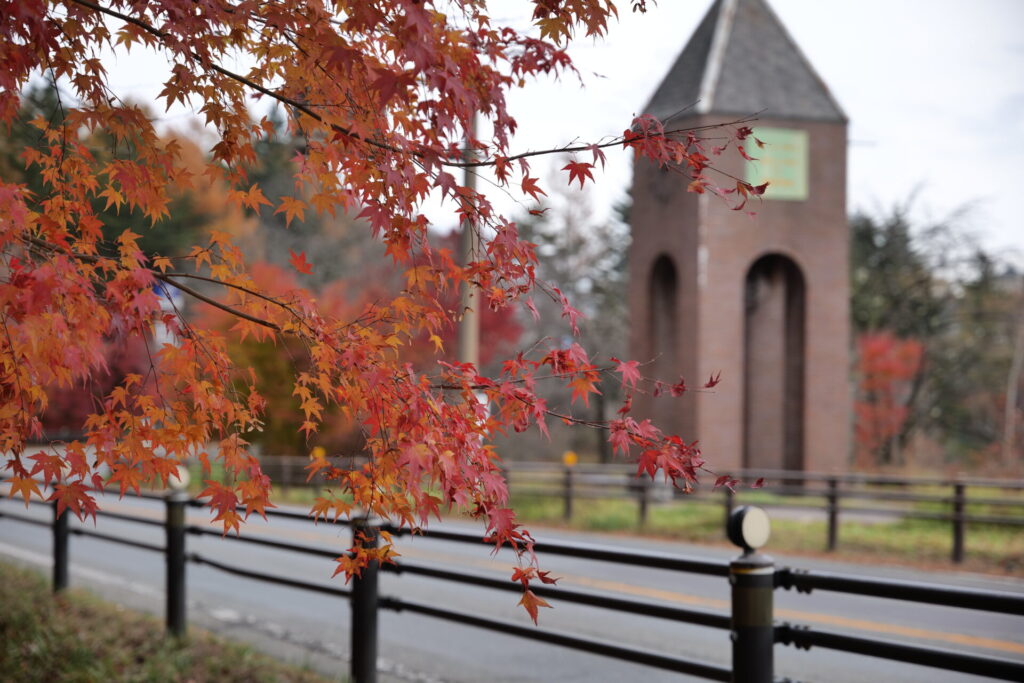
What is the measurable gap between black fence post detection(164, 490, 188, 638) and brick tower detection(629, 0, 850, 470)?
44.4 feet

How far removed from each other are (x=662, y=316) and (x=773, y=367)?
8.55 ft

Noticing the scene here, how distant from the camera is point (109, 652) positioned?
6.44 metres

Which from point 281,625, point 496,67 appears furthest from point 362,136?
point 281,625

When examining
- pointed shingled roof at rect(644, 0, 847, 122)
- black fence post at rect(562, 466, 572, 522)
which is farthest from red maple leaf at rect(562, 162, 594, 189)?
pointed shingled roof at rect(644, 0, 847, 122)

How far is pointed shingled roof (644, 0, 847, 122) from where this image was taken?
67.7 feet

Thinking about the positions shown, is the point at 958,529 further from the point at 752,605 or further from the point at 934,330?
the point at 934,330

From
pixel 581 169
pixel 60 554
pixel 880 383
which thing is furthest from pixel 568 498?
pixel 880 383

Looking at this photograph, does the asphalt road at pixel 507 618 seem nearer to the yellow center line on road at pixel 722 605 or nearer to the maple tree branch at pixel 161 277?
the yellow center line on road at pixel 722 605

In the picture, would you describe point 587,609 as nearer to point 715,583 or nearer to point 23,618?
point 715,583

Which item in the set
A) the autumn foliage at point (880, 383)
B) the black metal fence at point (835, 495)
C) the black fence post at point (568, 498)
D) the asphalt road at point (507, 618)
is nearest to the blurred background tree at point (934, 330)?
the autumn foliage at point (880, 383)

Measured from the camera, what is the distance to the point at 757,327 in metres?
21.8

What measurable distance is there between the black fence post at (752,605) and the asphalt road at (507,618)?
A: 1.15m

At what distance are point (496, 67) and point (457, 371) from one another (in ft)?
3.97

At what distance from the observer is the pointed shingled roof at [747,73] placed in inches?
812
